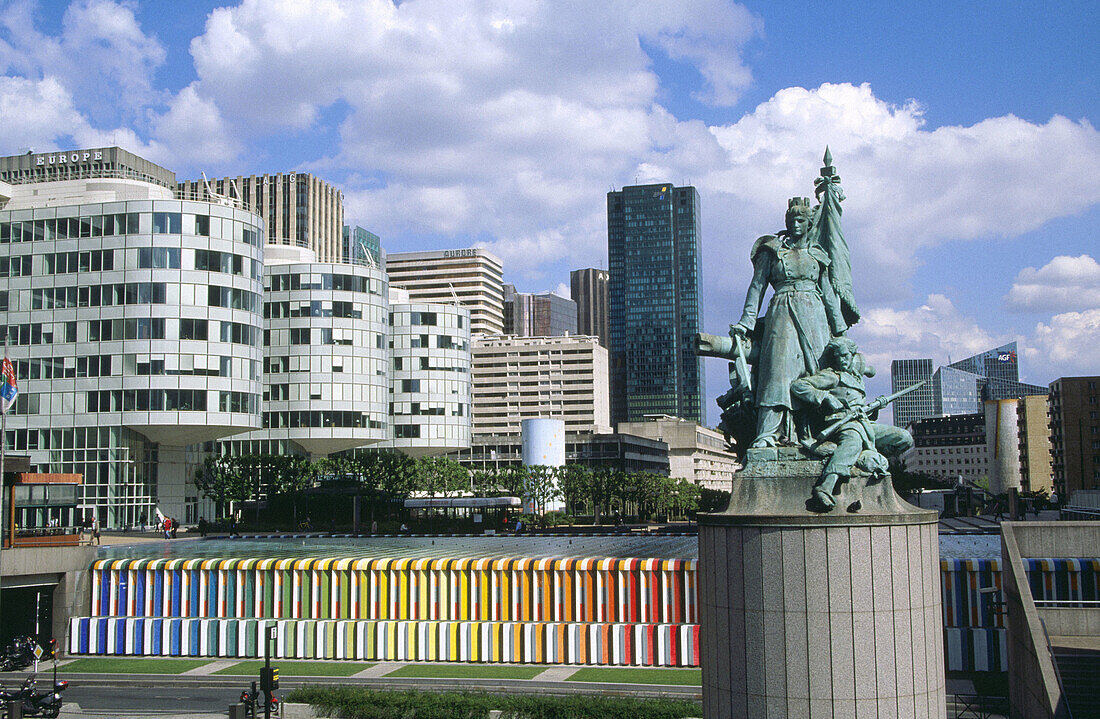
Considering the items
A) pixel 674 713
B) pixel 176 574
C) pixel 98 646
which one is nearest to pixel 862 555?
pixel 674 713

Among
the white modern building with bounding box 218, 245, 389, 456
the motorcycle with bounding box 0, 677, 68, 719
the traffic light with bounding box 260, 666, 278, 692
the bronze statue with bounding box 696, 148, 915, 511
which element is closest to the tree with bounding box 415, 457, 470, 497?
the white modern building with bounding box 218, 245, 389, 456

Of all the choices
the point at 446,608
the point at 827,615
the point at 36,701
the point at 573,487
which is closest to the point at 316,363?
the point at 573,487

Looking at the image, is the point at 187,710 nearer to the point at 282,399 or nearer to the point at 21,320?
the point at 21,320

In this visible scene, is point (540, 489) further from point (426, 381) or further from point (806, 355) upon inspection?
point (806, 355)

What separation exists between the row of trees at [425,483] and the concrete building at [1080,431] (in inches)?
2552

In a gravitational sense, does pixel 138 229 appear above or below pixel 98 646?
above

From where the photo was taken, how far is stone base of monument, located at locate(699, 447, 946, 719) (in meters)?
17.5

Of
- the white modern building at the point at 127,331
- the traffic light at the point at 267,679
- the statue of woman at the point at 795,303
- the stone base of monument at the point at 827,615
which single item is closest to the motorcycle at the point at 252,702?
the traffic light at the point at 267,679

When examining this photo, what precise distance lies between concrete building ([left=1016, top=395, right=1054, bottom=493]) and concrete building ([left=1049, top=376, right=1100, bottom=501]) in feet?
92.8

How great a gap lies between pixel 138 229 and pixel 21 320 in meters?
13.5

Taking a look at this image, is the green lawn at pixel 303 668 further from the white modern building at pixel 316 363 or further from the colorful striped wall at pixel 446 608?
the white modern building at pixel 316 363

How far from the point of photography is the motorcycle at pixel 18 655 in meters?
36.8

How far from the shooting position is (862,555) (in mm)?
17812

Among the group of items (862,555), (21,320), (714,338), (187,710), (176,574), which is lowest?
(187,710)
